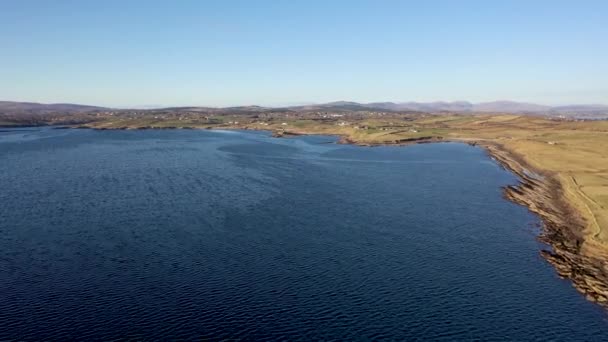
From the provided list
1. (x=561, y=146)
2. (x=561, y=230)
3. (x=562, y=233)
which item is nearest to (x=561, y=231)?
(x=561, y=230)

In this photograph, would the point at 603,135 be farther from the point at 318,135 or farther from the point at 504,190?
the point at 318,135

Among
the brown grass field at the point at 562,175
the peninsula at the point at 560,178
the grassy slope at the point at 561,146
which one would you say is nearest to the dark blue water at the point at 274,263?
the peninsula at the point at 560,178

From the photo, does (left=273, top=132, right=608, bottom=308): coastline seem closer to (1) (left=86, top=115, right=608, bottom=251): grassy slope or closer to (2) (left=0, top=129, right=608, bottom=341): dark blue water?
(1) (left=86, top=115, right=608, bottom=251): grassy slope

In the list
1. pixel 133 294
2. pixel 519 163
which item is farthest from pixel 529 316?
pixel 519 163

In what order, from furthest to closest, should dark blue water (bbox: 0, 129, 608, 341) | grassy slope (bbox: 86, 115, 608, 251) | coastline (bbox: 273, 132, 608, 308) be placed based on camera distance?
grassy slope (bbox: 86, 115, 608, 251), coastline (bbox: 273, 132, 608, 308), dark blue water (bbox: 0, 129, 608, 341)

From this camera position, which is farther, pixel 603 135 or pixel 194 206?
pixel 603 135

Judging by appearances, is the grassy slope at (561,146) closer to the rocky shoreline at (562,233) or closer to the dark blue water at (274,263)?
the rocky shoreline at (562,233)

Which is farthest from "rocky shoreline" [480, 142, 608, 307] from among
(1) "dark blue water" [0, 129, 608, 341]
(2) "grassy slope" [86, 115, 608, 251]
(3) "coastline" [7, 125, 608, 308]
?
(1) "dark blue water" [0, 129, 608, 341]

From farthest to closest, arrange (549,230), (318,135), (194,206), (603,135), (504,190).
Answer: (318,135)
(603,135)
(504,190)
(194,206)
(549,230)
